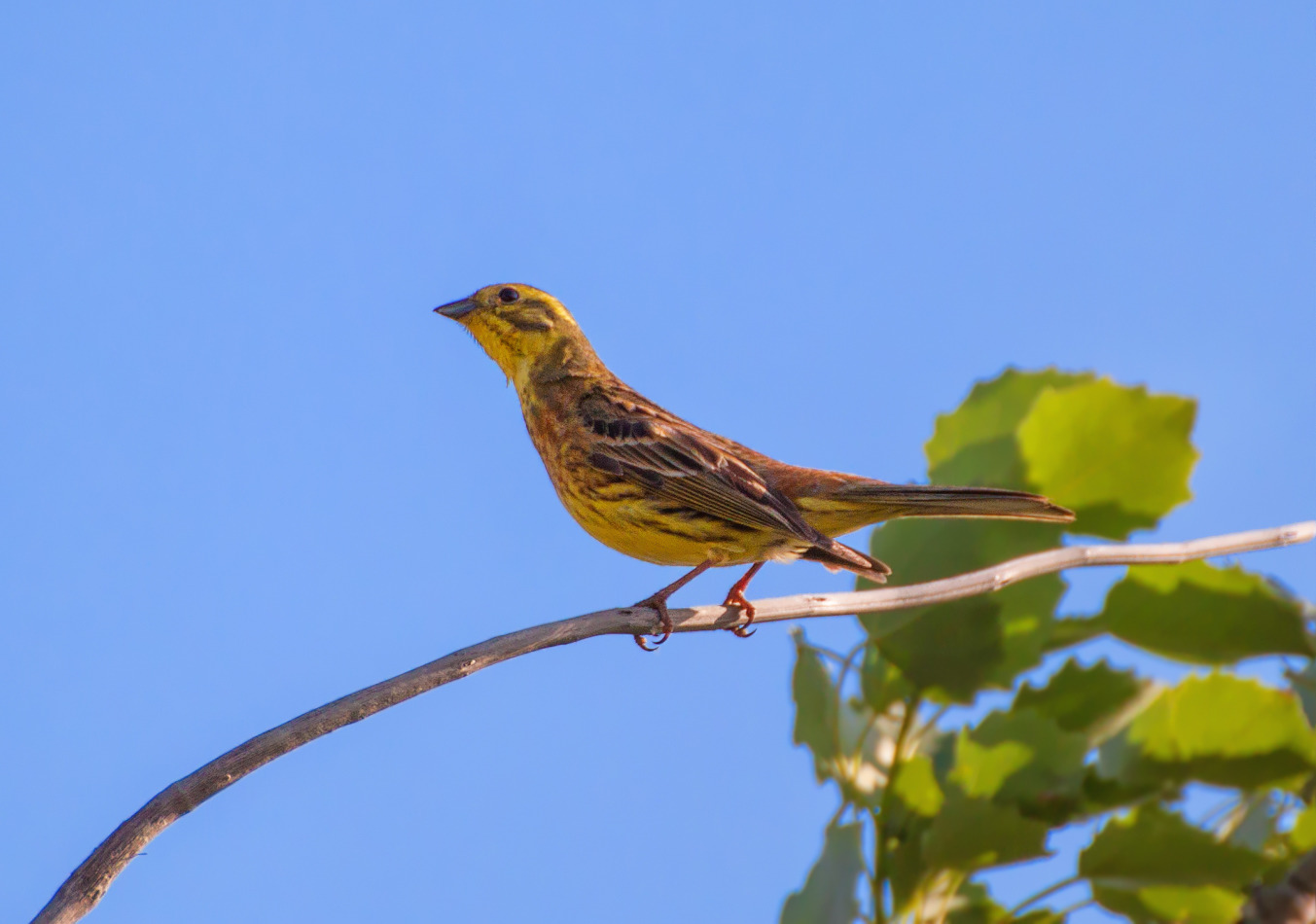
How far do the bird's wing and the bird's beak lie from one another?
38.4 inches

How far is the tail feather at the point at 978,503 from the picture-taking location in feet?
12.2

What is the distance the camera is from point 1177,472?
11.8 feet

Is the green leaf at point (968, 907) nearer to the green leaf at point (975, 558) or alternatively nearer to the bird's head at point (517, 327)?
the green leaf at point (975, 558)

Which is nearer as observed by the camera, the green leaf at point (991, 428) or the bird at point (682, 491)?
the green leaf at point (991, 428)

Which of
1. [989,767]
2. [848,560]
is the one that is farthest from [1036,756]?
[848,560]

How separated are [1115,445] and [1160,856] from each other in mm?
1165

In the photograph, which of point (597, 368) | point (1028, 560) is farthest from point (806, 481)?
point (1028, 560)

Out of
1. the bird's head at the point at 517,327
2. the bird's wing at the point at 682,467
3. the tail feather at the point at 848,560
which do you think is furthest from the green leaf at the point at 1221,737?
the bird's head at the point at 517,327

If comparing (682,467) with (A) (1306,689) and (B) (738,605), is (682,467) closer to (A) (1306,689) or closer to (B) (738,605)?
(B) (738,605)

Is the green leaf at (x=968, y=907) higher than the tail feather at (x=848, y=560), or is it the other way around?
the tail feather at (x=848, y=560)

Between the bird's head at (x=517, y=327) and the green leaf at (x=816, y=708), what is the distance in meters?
3.16

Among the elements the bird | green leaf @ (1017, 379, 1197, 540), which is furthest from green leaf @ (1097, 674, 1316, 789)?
the bird

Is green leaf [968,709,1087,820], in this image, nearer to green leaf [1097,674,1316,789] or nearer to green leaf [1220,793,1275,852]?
green leaf [1097,674,1316,789]

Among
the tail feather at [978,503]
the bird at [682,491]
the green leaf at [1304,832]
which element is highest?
the bird at [682,491]
